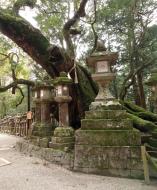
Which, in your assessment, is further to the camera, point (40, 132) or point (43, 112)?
point (43, 112)

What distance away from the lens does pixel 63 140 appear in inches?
254

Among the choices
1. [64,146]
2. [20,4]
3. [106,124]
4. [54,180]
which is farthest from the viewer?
[20,4]

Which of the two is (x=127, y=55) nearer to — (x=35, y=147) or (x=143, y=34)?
(x=143, y=34)

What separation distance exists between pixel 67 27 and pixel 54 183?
6883 millimetres

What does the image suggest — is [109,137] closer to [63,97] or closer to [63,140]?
[63,140]

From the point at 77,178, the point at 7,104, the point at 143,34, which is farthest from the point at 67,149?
the point at 7,104

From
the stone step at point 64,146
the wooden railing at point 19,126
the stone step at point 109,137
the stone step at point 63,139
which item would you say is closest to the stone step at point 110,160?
the stone step at point 109,137

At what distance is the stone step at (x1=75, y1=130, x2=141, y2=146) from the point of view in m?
5.60

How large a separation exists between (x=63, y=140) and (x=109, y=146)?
1481 mm

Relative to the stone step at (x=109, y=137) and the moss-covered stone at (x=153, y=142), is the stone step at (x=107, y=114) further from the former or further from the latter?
the moss-covered stone at (x=153, y=142)

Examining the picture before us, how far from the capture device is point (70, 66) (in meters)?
8.78

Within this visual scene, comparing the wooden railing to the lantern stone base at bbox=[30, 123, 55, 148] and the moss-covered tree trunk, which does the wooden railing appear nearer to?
the lantern stone base at bbox=[30, 123, 55, 148]

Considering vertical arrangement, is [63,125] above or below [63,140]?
above

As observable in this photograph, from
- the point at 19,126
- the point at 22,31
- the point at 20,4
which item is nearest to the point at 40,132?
the point at 22,31
